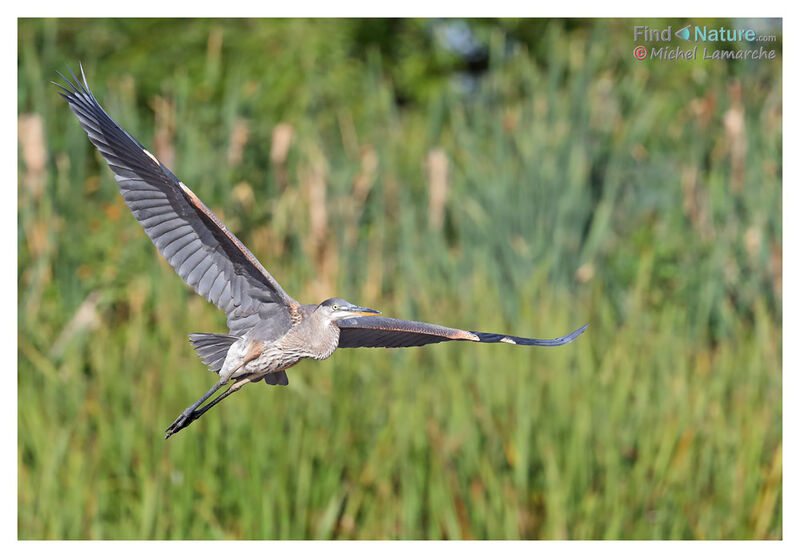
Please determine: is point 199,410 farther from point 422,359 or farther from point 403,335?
point 422,359

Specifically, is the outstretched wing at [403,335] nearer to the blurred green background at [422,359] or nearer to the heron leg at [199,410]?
the heron leg at [199,410]

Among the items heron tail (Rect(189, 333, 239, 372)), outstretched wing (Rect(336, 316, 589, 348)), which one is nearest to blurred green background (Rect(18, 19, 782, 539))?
heron tail (Rect(189, 333, 239, 372))

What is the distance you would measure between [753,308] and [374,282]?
6.72 ft

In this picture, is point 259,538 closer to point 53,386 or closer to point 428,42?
point 53,386

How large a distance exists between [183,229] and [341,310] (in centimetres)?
23

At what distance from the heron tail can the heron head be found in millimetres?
152

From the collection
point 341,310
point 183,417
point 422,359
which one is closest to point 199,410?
point 183,417

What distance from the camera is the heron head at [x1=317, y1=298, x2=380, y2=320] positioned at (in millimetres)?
743

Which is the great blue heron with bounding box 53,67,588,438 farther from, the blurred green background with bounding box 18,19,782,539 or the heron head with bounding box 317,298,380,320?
the blurred green background with bounding box 18,19,782,539

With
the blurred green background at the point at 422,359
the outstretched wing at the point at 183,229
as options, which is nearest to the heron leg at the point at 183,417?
the outstretched wing at the point at 183,229

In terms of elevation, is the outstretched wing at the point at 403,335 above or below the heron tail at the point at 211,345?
above

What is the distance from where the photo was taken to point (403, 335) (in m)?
0.84

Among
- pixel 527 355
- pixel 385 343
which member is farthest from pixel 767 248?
pixel 385 343

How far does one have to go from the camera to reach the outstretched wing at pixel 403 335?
737 mm
